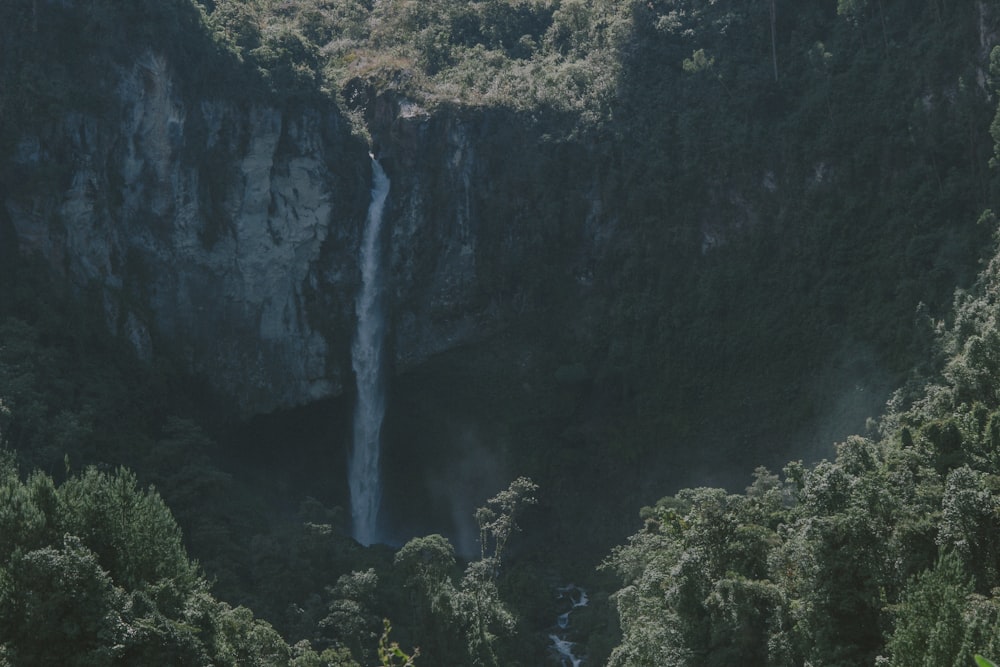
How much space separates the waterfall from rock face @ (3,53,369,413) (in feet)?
2.00

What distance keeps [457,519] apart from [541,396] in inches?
235

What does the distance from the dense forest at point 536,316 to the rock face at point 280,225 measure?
16 centimetres

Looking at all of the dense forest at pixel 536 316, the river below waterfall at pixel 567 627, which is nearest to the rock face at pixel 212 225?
the dense forest at pixel 536 316

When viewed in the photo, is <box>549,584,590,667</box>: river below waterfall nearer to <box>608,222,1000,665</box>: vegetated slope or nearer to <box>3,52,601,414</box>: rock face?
<box>608,222,1000,665</box>: vegetated slope

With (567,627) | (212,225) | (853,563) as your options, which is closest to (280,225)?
(212,225)

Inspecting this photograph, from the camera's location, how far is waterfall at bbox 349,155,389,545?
46625 millimetres

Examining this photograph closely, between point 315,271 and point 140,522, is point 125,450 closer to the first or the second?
point 315,271

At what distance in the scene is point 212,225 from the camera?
44.6 meters

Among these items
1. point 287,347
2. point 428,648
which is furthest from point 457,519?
point 428,648

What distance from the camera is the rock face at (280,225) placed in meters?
41.8

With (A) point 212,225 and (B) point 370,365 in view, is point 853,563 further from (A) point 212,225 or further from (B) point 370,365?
(A) point 212,225

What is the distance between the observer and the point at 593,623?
36.8m

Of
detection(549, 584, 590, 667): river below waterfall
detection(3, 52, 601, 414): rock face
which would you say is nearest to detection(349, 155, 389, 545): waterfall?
detection(3, 52, 601, 414): rock face

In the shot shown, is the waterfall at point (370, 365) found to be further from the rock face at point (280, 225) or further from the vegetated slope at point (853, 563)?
the vegetated slope at point (853, 563)
